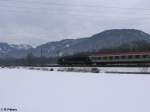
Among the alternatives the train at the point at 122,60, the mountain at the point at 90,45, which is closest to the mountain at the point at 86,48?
the mountain at the point at 90,45

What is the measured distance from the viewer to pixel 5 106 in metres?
1.99

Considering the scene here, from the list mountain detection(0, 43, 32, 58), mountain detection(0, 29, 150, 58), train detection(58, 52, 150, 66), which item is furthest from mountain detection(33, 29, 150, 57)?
train detection(58, 52, 150, 66)

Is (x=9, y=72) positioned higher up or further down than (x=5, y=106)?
higher up

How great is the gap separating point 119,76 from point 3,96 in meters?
0.85

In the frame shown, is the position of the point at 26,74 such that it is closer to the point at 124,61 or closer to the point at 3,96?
the point at 3,96

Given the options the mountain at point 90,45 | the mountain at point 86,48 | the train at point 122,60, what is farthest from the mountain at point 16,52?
the train at point 122,60

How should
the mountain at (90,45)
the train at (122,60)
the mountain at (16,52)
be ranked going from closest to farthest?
the train at (122,60) < the mountain at (16,52) < the mountain at (90,45)

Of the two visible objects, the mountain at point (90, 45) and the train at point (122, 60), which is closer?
the train at point (122, 60)

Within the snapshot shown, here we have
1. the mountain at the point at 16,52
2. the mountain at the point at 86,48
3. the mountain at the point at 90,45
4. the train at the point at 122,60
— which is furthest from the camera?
the mountain at the point at 90,45

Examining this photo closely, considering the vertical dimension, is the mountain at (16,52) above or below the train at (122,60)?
above

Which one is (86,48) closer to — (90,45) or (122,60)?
(90,45)

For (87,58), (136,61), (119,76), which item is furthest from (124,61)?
(119,76)

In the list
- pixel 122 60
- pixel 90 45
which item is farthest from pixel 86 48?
pixel 122 60

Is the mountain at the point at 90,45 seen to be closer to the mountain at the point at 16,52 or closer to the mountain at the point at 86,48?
the mountain at the point at 86,48
